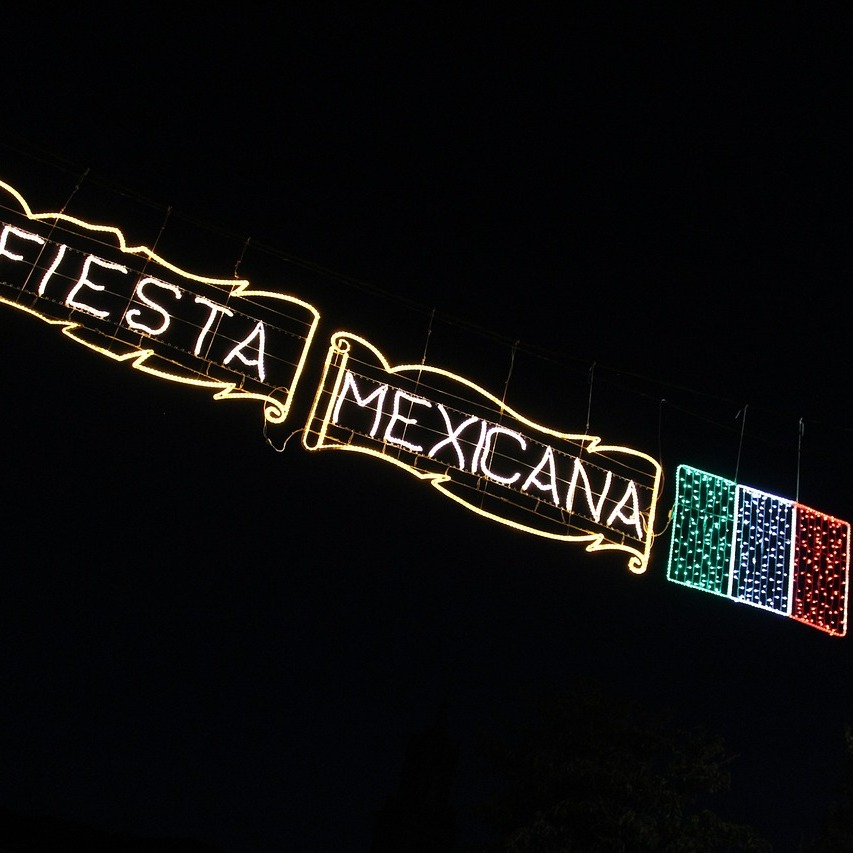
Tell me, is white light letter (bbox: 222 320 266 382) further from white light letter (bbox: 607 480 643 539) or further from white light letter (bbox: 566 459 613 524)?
white light letter (bbox: 607 480 643 539)

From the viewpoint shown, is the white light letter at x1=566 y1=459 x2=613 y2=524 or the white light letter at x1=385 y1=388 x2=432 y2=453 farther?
the white light letter at x1=566 y1=459 x2=613 y2=524

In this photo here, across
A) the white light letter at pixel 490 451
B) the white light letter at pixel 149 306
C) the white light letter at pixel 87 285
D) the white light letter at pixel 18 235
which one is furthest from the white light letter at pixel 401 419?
the white light letter at pixel 18 235

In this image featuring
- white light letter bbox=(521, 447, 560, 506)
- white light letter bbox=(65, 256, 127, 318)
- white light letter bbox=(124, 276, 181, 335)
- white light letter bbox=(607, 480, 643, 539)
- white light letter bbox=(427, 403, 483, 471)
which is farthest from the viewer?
white light letter bbox=(607, 480, 643, 539)

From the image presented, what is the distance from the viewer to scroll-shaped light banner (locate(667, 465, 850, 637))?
285 inches

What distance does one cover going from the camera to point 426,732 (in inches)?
1639

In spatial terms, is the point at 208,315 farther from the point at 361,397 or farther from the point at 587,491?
the point at 587,491

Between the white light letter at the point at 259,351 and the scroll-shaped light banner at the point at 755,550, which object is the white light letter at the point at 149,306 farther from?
the scroll-shaped light banner at the point at 755,550

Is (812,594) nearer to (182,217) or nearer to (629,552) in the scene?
(629,552)

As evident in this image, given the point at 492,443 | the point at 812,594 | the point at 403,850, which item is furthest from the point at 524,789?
the point at 403,850

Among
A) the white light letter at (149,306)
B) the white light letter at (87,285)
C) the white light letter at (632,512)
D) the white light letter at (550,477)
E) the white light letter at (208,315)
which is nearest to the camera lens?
the white light letter at (87,285)

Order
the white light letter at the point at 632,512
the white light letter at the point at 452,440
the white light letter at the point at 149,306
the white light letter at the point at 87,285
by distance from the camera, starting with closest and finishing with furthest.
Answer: the white light letter at the point at 87,285, the white light letter at the point at 149,306, the white light letter at the point at 452,440, the white light letter at the point at 632,512

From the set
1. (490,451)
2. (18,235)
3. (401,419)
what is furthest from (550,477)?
(18,235)

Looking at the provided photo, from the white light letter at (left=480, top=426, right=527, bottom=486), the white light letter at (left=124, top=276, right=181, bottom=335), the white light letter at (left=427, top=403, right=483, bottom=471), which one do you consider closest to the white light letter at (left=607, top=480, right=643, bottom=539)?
the white light letter at (left=480, top=426, right=527, bottom=486)

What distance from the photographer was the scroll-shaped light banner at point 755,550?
7227mm
